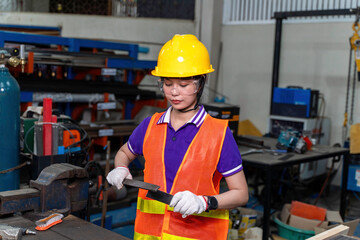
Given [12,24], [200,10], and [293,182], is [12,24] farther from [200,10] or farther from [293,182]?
[293,182]

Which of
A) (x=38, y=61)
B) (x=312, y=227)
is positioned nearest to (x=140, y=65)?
(x=38, y=61)

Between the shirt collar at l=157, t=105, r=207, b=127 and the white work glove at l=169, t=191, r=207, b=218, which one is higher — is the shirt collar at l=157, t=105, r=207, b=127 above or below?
above

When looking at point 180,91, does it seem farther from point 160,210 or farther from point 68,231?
point 68,231

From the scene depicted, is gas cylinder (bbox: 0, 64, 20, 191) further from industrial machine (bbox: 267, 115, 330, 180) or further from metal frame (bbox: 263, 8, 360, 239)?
industrial machine (bbox: 267, 115, 330, 180)

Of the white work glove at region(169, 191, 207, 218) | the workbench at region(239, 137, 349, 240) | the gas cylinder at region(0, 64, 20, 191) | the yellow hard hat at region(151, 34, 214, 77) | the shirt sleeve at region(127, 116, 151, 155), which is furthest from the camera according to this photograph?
the workbench at region(239, 137, 349, 240)

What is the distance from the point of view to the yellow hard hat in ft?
5.59

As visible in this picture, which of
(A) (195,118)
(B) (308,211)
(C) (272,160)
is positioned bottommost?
(B) (308,211)

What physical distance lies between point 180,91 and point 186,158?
260 mm

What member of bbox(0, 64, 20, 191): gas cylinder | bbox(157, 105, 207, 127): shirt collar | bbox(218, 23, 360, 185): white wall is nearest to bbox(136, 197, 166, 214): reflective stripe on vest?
bbox(157, 105, 207, 127): shirt collar

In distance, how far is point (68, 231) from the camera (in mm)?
1681

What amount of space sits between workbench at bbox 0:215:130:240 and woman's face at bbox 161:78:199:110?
55 cm

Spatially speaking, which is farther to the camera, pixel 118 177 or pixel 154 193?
pixel 118 177

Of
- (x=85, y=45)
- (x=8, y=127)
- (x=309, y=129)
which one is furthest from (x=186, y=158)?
(x=309, y=129)

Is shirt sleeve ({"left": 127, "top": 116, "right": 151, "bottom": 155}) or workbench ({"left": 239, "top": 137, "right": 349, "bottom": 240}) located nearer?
shirt sleeve ({"left": 127, "top": 116, "right": 151, "bottom": 155})
